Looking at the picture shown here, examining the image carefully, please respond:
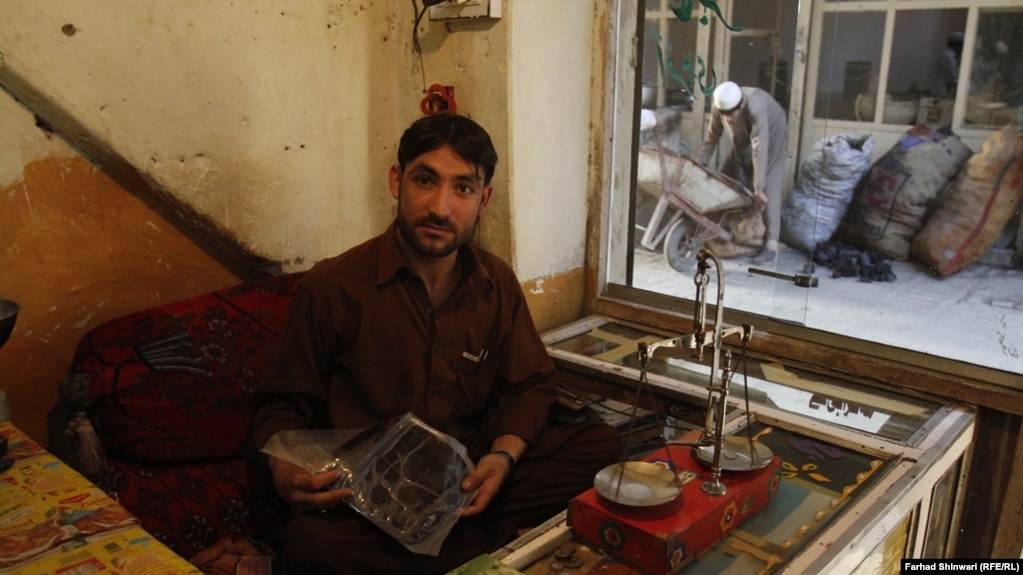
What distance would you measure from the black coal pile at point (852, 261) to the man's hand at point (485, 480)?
1.63 metres

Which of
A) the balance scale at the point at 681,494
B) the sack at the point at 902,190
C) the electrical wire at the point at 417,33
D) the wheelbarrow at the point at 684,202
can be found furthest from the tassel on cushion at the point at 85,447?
the sack at the point at 902,190

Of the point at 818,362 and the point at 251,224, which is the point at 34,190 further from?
the point at 818,362

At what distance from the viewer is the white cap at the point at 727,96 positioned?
2500mm

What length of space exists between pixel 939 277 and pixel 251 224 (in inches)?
89.6

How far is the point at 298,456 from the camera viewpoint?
4.99 ft

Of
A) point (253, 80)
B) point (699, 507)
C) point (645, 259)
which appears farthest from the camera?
point (645, 259)

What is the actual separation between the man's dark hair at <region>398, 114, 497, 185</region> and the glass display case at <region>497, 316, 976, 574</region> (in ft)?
2.15

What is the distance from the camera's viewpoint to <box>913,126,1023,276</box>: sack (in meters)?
2.19

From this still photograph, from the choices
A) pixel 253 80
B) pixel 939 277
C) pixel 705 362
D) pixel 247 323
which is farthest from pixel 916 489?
pixel 253 80

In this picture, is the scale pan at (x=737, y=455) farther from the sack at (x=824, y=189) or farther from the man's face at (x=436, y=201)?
the sack at (x=824, y=189)

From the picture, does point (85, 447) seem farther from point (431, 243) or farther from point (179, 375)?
point (431, 243)

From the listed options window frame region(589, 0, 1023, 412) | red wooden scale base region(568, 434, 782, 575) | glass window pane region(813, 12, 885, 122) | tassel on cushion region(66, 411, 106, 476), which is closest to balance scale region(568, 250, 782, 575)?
red wooden scale base region(568, 434, 782, 575)

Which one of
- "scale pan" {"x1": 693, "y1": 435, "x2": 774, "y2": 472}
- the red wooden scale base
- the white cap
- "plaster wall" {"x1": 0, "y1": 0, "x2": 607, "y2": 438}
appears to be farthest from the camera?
the white cap

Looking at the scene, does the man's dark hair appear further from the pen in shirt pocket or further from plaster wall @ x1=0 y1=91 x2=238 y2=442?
plaster wall @ x1=0 y1=91 x2=238 y2=442
